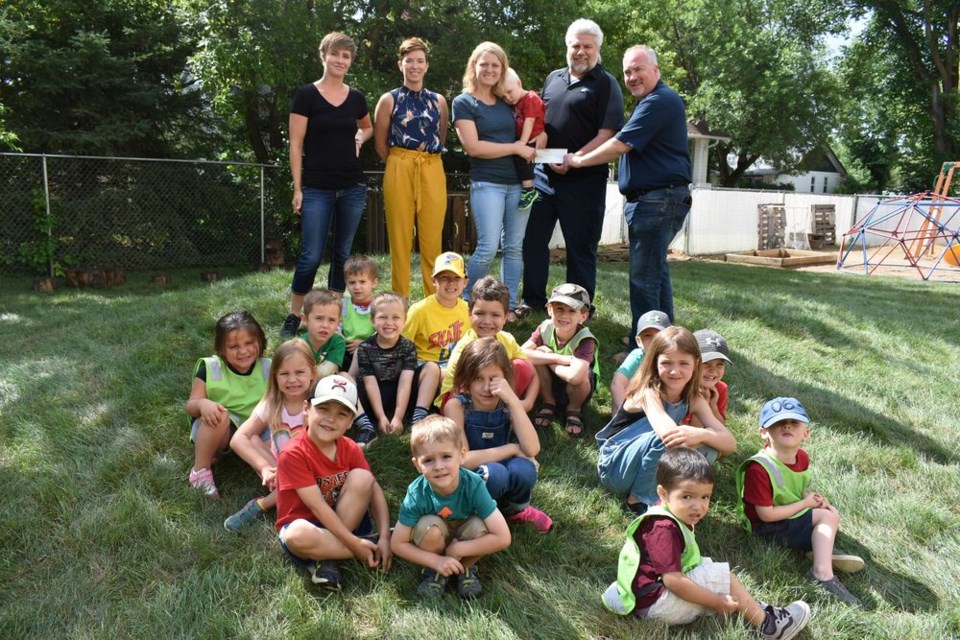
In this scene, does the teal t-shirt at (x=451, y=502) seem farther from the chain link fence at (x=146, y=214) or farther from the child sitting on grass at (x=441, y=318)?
the chain link fence at (x=146, y=214)

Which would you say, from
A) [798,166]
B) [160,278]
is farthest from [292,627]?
[798,166]

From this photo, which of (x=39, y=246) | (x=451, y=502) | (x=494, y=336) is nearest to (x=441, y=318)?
(x=494, y=336)

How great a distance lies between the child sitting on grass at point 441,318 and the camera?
159 inches

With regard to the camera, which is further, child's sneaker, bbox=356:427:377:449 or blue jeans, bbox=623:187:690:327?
blue jeans, bbox=623:187:690:327

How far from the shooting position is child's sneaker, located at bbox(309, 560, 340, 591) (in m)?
2.62

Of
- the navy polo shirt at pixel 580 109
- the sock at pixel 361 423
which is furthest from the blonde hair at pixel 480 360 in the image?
the navy polo shirt at pixel 580 109

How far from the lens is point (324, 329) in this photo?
3.80 metres

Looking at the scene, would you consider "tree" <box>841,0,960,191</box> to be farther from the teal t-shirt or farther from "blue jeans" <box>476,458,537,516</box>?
the teal t-shirt

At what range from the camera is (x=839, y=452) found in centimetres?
383

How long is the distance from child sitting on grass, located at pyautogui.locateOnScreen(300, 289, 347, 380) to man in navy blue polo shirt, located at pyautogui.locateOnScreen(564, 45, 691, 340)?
1.93 meters

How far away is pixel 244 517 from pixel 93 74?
998cm

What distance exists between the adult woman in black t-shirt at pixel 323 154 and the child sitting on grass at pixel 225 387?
1.42 m

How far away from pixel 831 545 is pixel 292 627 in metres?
2.08

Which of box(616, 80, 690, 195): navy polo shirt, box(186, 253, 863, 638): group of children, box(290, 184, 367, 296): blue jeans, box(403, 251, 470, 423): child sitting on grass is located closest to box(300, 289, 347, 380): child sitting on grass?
box(186, 253, 863, 638): group of children
